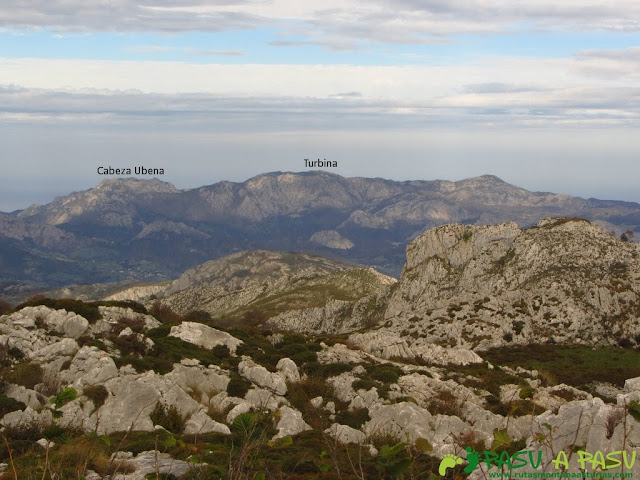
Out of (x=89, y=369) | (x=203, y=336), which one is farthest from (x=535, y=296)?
(x=89, y=369)

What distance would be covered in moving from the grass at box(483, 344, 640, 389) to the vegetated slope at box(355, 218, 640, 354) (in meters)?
4.28

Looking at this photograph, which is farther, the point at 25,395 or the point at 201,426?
the point at 25,395

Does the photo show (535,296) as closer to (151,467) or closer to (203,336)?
(203,336)

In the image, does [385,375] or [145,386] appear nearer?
[145,386]

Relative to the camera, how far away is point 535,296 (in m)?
86.2

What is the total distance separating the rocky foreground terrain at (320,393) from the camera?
1410 cm

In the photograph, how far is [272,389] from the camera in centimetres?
3947

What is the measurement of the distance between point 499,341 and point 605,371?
51.5 ft

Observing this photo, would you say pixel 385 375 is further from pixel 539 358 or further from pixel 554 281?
pixel 554 281

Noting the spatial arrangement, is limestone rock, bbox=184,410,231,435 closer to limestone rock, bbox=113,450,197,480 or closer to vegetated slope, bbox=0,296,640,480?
vegetated slope, bbox=0,296,640,480

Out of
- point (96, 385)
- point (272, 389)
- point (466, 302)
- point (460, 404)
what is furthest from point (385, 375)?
point (466, 302)

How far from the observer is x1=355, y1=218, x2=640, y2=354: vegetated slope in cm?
7754

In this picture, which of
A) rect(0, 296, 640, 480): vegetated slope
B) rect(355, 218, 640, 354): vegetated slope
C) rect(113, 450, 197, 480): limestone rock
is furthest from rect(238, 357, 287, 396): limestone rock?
rect(355, 218, 640, 354): vegetated slope

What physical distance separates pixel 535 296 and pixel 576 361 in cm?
2018
